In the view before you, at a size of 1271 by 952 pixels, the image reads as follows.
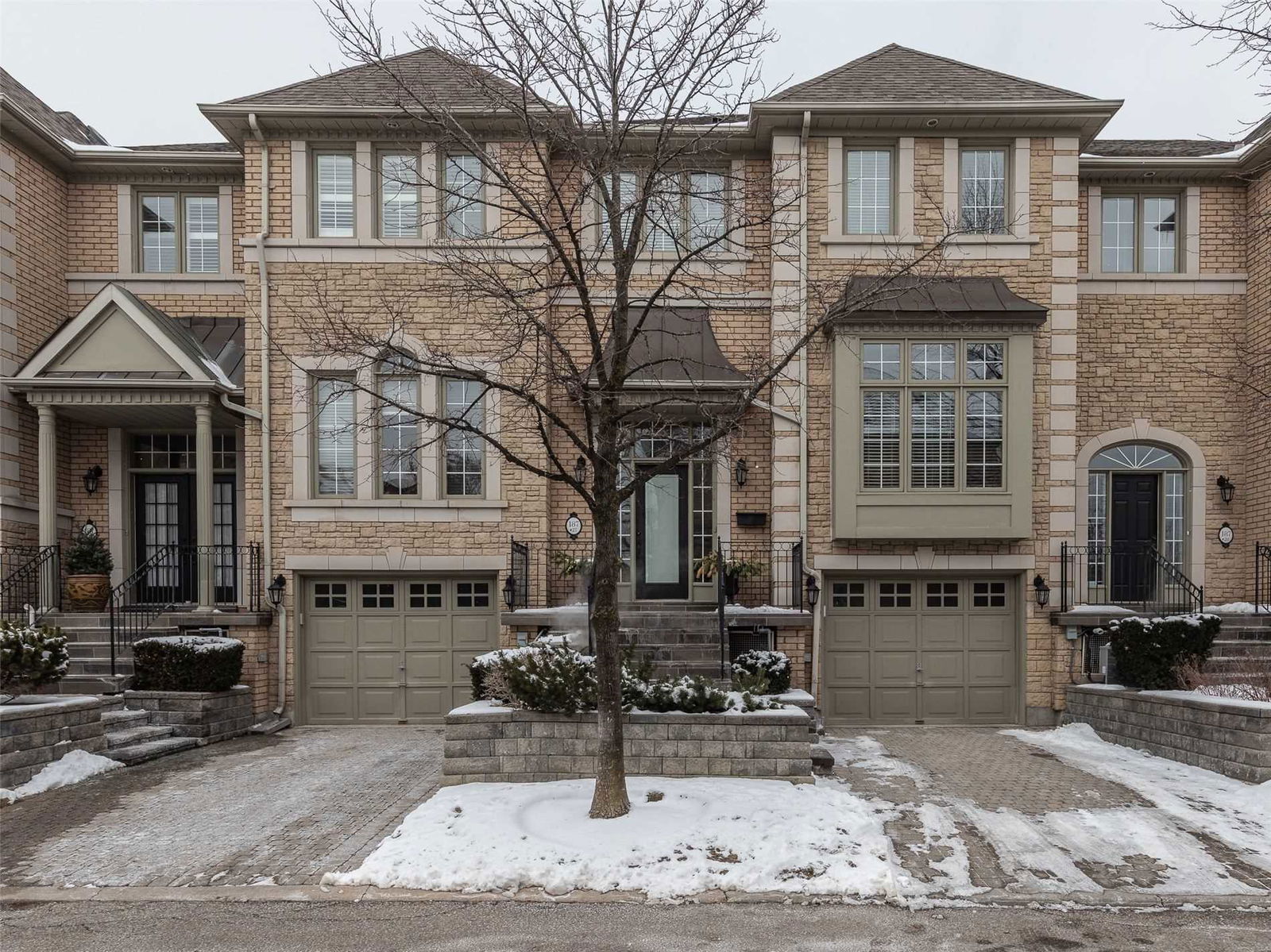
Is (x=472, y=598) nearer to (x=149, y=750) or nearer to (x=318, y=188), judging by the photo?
(x=149, y=750)

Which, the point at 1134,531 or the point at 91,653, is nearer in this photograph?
the point at 91,653

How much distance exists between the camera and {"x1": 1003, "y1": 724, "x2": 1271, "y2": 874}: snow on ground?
7227mm

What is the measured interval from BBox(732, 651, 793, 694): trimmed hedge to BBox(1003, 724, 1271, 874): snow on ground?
321 cm

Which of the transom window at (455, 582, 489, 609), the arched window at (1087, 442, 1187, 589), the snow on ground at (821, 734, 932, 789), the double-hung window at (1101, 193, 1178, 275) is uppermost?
the double-hung window at (1101, 193, 1178, 275)

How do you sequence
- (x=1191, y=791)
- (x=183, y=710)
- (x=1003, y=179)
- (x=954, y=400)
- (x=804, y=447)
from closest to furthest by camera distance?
(x=1191, y=791) < (x=183, y=710) < (x=954, y=400) < (x=804, y=447) < (x=1003, y=179)

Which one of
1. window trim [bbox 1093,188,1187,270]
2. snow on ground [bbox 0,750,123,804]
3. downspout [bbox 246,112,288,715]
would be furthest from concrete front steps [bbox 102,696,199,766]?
window trim [bbox 1093,188,1187,270]

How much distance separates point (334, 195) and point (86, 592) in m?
6.57

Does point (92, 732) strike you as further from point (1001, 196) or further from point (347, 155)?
point (1001, 196)

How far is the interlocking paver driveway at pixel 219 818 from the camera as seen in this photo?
A: 650cm

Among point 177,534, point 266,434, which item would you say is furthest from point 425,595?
point 177,534

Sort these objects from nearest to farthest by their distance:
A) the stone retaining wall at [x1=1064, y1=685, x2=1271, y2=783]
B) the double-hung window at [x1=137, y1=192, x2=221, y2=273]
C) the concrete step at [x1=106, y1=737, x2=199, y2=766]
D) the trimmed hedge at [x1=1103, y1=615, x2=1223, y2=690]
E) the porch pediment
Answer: the stone retaining wall at [x1=1064, y1=685, x2=1271, y2=783]
the concrete step at [x1=106, y1=737, x2=199, y2=766]
the trimmed hedge at [x1=1103, y1=615, x2=1223, y2=690]
the porch pediment
the double-hung window at [x1=137, y1=192, x2=221, y2=273]

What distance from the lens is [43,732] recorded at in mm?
8734

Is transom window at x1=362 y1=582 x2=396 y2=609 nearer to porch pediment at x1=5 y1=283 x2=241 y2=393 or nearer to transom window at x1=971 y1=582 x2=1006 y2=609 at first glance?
porch pediment at x1=5 y1=283 x2=241 y2=393

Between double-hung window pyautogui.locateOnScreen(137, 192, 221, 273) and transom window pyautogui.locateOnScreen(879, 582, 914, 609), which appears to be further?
double-hung window pyautogui.locateOnScreen(137, 192, 221, 273)
